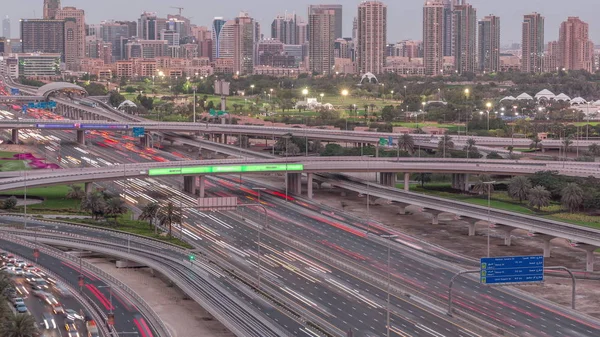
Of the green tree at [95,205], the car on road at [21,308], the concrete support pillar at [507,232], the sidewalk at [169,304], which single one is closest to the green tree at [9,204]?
the green tree at [95,205]

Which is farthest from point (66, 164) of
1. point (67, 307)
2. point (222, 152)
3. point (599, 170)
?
point (67, 307)

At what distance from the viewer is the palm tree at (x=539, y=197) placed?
85500 mm

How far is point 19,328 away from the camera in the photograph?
1790 inches

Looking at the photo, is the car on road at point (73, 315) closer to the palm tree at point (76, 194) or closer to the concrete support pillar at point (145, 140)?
the palm tree at point (76, 194)

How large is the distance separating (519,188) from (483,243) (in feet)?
50.8

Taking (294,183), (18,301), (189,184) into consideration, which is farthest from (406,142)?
(18,301)

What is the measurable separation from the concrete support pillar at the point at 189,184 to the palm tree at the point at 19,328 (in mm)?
46740

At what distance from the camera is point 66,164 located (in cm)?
10969

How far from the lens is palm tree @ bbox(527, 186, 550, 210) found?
85500 mm

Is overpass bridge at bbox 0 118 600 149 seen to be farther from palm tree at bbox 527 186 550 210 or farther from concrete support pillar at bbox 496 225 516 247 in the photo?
concrete support pillar at bbox 496 225 516 247

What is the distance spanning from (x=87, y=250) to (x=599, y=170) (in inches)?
1845

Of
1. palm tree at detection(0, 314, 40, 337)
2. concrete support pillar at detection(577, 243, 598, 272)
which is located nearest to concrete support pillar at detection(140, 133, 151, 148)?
concrete support pillar at detection(577, 243, 598, 272)

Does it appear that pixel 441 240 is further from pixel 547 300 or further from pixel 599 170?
pixel 599 170

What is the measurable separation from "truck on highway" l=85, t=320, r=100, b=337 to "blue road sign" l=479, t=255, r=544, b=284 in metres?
19.2
